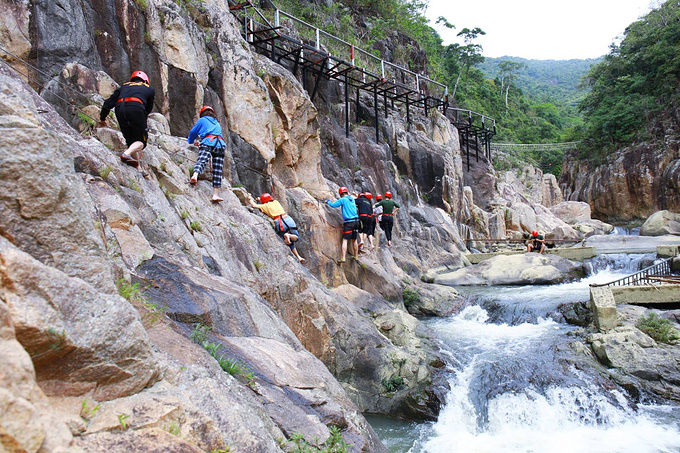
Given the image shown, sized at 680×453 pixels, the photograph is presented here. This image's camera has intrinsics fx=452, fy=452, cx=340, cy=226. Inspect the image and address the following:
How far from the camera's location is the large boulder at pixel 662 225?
93.0ft

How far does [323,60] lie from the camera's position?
1948 cm

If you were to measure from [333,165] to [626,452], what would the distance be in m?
15.4

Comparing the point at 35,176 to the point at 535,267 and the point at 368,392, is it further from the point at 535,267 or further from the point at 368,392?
the point at 535,267

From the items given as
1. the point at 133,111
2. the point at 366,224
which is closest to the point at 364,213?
the point at 366,224

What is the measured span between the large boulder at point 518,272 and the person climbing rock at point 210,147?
43.7 feet

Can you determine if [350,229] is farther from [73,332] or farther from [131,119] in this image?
[73,332]

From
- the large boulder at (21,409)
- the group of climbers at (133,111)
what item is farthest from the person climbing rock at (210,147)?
the large boulder at (21,409)

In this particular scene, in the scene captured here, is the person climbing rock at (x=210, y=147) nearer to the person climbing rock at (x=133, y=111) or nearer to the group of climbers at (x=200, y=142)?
the group of climbers at (x=200, y=142)

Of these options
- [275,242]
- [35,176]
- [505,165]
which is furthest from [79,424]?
[505,165]

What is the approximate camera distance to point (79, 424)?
2.23 m

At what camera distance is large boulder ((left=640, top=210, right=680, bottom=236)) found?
28356 mm

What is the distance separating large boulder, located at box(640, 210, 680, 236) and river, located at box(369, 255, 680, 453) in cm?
2215

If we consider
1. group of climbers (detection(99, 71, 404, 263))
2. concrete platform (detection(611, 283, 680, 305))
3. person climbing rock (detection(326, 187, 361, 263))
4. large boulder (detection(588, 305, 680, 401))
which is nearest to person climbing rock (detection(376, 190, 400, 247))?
group of climbers (detection(99, 71, 404, 263))

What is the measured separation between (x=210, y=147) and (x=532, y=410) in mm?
7738
